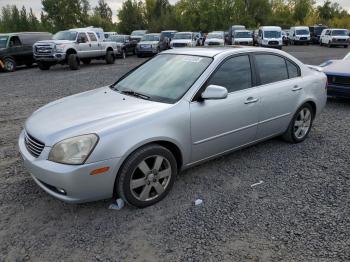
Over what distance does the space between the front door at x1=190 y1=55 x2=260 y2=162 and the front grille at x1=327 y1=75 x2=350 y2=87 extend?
167 inches

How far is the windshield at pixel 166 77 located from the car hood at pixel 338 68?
4.97 m

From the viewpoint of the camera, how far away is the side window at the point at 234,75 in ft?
13.2

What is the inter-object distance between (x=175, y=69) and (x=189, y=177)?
1376 millimetres

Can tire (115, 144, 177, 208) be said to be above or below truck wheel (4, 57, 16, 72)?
below

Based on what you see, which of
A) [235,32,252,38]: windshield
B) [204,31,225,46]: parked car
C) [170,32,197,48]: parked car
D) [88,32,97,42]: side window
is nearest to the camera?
[88,32,97,42]: side window

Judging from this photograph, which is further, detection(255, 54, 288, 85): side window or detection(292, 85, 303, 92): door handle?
detection(292, 85, 303, 92): door handle

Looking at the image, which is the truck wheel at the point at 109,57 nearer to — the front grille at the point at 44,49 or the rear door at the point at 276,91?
the front grille at the point at 44,49

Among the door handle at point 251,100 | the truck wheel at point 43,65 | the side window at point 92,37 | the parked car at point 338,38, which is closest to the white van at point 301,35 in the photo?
the parked car at point 338,38

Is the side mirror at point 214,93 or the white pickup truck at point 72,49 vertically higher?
the white pickup truck at point 72,49

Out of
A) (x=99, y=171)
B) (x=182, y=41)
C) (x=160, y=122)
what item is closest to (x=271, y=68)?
(x=160, y=122)

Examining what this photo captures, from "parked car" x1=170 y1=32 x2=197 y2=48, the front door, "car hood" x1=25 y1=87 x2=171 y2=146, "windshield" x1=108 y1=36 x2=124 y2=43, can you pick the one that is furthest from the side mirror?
"windshield" x1=108 y1=36 x2=124 y2=43

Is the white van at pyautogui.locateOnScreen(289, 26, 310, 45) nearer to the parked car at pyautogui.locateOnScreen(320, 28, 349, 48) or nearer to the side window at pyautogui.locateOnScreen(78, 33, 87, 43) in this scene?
the parked car at pyautogui.locateOnScreen(320, 28, 349, 48)

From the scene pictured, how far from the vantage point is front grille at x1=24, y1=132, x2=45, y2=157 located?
3.22 m

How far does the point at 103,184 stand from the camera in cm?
313
